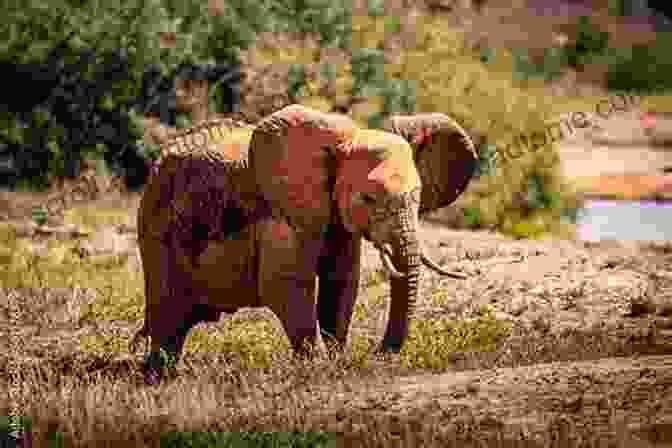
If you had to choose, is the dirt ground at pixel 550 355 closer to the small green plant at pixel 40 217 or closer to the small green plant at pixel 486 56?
the small green plant at pixel 40 217

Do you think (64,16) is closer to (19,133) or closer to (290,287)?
(19,133)

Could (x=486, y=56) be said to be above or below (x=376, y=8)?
below

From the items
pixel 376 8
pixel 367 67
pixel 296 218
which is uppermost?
pixel 376 8

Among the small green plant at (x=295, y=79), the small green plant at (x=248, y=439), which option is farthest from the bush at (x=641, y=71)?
the small green plant at (x=248, y=439)

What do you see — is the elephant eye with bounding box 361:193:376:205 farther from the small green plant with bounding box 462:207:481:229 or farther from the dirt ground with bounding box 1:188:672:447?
the small green plant with bounding box 462:207:481:229

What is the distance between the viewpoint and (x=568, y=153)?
3788cm

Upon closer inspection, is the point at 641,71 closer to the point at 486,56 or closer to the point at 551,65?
the point at 551,65

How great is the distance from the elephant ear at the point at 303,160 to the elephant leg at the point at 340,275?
0.25m

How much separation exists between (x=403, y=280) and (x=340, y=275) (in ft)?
2.28

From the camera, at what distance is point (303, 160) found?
40.3ft

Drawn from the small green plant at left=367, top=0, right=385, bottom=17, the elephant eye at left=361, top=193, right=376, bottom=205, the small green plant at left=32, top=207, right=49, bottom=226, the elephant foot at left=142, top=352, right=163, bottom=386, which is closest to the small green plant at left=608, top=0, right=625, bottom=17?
the small green plant at left=367, top=0, right=385, bottom=17

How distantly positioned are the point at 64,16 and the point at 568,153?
14.8 metres

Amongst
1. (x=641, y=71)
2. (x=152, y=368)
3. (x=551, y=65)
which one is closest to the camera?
(x=152, y=368)

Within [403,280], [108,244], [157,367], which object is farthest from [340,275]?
[108,244]
